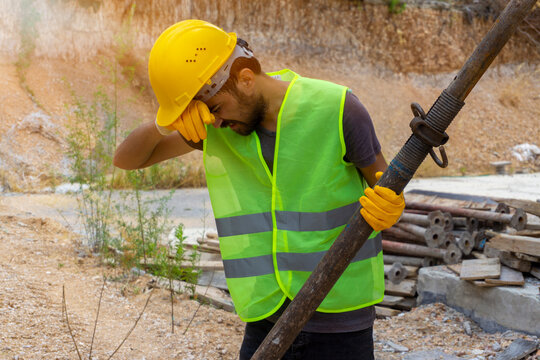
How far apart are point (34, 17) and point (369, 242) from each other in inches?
540

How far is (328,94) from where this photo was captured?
196 cm

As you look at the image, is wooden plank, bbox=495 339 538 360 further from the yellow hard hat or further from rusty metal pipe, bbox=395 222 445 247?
the yellow hard hat

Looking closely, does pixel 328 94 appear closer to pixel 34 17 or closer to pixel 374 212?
pixel 374 212

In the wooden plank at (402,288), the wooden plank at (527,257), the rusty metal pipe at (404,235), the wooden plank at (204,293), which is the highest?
the wooden plank at (527,257)

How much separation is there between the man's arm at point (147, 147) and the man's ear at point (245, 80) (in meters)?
0.46

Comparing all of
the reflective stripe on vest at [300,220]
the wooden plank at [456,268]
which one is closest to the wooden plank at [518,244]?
the wooden plank at [456,268]

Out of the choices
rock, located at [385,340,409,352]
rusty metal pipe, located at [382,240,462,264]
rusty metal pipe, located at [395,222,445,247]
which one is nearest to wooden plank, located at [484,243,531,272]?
rusty metal pipe, located at [382,240,462,264]

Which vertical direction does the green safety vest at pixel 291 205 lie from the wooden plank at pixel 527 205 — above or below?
above

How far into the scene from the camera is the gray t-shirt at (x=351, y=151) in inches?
75.5

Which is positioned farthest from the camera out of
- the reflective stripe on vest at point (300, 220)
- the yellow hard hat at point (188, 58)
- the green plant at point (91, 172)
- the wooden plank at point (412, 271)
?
the green plant at point (91, 172)

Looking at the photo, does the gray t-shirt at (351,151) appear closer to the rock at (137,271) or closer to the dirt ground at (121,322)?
the dirt ground at (121,322)

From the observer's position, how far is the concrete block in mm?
3943

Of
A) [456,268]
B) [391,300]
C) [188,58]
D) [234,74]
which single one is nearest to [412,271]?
[391,300]

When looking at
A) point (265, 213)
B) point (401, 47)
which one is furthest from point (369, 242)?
point (401, 47)
